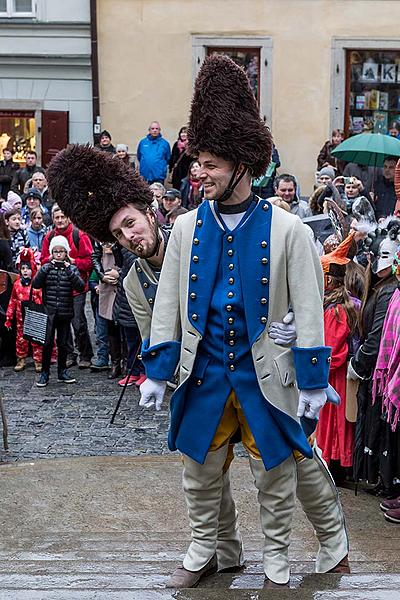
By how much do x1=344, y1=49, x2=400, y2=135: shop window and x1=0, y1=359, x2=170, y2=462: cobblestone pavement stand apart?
10.5m

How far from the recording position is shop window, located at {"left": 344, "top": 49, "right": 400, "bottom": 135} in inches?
746

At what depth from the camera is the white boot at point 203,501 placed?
439 cm

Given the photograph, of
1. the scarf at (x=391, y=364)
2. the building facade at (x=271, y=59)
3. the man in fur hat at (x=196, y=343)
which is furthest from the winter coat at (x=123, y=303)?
the building facade at (x=271, y=59)

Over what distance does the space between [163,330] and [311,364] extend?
24.8 inches

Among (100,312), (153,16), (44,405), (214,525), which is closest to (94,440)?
(44,405)

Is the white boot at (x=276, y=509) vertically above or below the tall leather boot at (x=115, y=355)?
above

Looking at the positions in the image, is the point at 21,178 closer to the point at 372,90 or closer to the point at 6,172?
the point at 6,172

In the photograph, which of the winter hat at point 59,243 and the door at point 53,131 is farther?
the door at point 53,131

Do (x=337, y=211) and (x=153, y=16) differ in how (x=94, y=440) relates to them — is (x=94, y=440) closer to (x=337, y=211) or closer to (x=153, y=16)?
(x=337, y=211)

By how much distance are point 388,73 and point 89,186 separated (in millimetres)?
15430

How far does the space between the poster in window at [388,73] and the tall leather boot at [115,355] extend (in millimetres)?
10820

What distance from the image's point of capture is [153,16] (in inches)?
741

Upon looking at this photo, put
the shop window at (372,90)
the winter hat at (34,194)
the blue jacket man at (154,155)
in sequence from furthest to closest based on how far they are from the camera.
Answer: the shop window at (372,90) < the blue jacket man at (154,155) < the winter hat at (34,194)

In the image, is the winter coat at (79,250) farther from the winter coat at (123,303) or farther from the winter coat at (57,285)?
the winter coat at (123,303)
